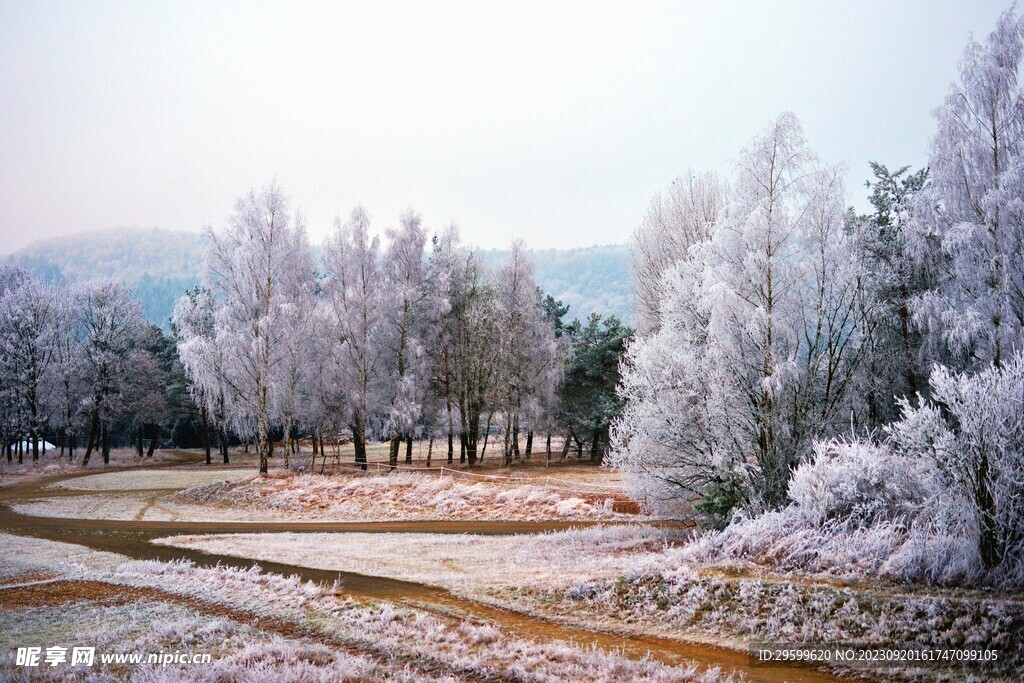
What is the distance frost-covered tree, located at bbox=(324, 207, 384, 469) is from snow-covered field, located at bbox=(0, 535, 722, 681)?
21.4m

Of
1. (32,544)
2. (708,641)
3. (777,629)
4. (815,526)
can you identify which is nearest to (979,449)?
(815,526)

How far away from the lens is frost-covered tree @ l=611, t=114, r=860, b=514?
49.0 feet

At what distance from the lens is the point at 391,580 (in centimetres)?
1222

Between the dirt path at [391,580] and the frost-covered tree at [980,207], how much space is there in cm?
1220

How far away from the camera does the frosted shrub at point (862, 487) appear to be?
10.7m

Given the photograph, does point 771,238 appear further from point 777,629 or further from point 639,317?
point 639,317

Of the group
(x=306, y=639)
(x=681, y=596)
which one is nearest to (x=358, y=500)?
(x=306, y=639)

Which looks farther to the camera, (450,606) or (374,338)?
(374,338)

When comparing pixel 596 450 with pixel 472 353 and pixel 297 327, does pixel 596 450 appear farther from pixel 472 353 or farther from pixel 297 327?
pixel 297 327

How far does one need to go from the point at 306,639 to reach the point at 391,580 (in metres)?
3.96

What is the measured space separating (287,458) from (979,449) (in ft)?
97.4

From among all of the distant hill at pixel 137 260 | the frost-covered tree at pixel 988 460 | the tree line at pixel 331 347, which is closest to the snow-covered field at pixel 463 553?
the frost-covered tree at pixel 988 460

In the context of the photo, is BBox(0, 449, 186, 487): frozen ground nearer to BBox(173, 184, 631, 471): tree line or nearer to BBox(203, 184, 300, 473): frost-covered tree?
BBox(173, 184, 631, 471): tree line

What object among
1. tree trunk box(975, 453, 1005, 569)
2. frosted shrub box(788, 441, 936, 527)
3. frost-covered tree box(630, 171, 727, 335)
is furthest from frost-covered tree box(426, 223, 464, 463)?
tree trunk box(975, 453, 1005, 569)
